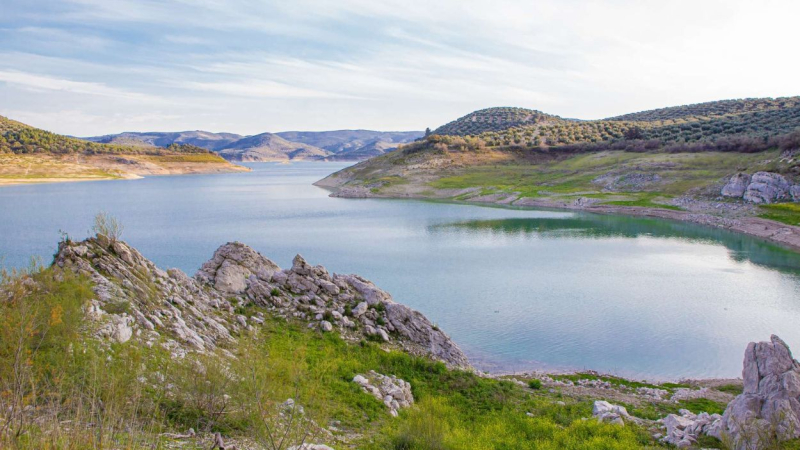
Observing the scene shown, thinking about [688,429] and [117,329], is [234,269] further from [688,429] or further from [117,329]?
[688,429]

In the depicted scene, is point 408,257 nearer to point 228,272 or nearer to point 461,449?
point 228,272

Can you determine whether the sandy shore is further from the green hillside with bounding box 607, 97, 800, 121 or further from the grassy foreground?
the green hillside with bounding box 607, 97, 800, 121

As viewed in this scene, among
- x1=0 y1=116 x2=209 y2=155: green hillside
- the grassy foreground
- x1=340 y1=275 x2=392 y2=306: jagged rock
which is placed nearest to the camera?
the grassy foreground

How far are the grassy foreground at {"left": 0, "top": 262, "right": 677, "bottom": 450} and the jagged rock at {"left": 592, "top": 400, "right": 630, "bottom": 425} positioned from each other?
0.84 feet

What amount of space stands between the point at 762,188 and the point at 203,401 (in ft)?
184

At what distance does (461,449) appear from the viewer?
27.5 ft

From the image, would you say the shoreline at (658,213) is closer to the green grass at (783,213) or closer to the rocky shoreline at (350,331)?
the green grass at (783,213)

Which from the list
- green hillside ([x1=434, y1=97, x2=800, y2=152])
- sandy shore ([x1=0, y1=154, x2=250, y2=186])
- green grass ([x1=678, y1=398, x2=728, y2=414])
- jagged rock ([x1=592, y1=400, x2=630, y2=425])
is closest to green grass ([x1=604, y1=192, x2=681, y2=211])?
green hillside ([x1=434, y1=97, x2=800, y2=152])

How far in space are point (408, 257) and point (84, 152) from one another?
111m

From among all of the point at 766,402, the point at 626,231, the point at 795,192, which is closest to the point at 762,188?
the point at 795,192

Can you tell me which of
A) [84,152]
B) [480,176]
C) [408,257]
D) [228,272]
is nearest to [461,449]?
[228,272]

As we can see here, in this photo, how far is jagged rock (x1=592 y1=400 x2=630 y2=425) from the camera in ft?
35.2

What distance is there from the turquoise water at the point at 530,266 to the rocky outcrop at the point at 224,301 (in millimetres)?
4015

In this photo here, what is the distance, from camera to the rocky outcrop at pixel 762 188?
47.8 m
